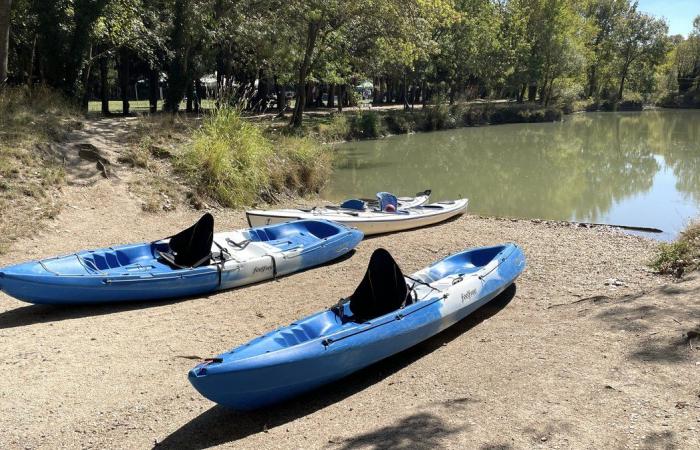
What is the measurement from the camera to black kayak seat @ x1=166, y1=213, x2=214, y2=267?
22.1 ft

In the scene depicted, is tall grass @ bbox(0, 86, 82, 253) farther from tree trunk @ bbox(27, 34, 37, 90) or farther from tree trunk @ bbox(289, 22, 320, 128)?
tree trunk @ bbox(289, 22, 320, 128)

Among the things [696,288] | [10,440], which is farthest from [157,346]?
[696,288]

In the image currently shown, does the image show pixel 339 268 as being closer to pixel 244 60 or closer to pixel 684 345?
pixel 684 345

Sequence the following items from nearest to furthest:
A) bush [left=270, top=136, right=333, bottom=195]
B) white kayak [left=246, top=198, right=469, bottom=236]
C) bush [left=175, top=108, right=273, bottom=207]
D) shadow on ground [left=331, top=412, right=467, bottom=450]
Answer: shadow on ground [left=331, top=412, right=467, bottom=450] < white kayak [left=246, top=198, right=469, bottom=236] < bush [left=175, top=108, right=273, bottom=207] < bush [left=270, top=136, right=333, bottom=195]

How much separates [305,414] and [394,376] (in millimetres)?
953

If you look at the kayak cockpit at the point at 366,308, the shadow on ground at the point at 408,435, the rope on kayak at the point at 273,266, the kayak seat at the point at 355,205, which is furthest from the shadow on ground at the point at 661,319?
the kayak seat at the point at 355,205

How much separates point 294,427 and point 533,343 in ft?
7.94

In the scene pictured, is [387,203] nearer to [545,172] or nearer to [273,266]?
[273,266]

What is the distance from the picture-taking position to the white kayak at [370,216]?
8.99 m

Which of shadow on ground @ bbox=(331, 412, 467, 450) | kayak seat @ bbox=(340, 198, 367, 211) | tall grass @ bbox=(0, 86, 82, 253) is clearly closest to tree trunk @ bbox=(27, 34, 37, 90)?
tall grass @ bbox=(0, 86, 82, 253)

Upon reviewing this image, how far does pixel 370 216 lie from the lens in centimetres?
993

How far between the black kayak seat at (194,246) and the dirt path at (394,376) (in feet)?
1.61

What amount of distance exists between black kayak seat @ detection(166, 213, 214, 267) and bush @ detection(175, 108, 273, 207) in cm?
428

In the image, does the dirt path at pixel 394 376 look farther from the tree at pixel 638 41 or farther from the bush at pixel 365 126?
the tree at pixel 638 41
